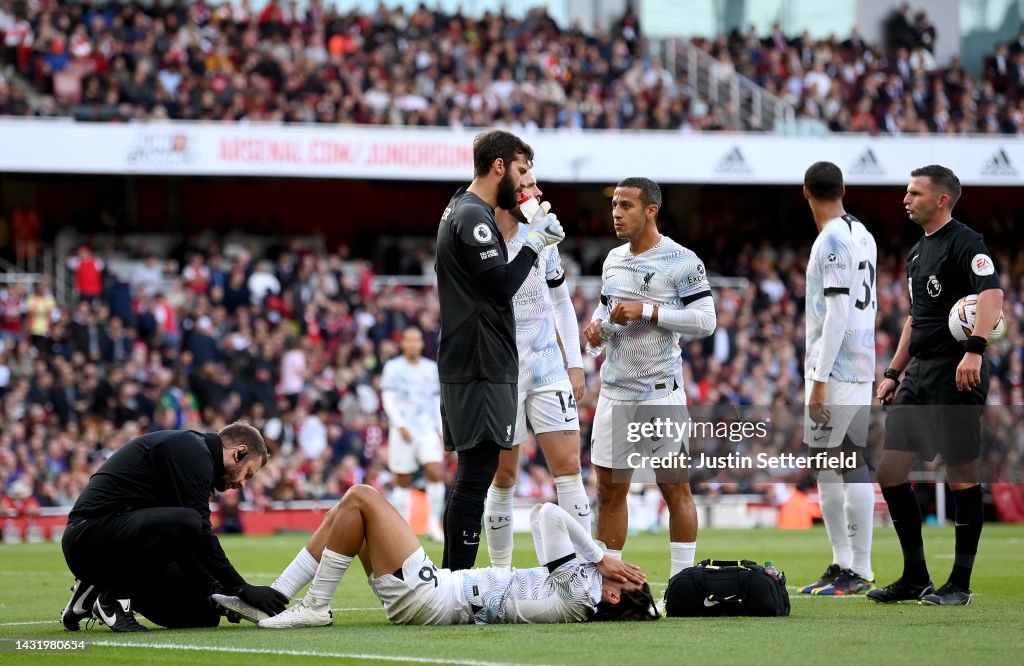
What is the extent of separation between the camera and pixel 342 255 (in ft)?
91.0

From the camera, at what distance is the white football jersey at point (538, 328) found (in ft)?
31.9

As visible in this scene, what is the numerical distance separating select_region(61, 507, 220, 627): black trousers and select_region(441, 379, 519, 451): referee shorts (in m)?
1.47

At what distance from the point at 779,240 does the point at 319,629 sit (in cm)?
2687

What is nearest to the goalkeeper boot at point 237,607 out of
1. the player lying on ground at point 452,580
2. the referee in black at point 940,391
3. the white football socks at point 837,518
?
the player lying on ground at point 452,580

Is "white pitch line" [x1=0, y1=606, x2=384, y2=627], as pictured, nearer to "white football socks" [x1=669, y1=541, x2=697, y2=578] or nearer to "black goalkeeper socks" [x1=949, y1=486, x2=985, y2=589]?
"white football socks" [x1=669, y1=541, x2=697, y2=578]

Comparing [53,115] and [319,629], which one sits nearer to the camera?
[319,629]

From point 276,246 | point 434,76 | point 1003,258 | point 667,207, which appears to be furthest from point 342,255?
point 1003,258

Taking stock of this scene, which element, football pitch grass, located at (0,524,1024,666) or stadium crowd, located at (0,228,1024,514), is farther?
stadium crowd, located at (0,228,1024,514)

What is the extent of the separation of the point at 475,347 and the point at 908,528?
3.03 meters

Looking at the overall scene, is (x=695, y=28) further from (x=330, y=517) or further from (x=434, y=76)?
(x=330, y=517)

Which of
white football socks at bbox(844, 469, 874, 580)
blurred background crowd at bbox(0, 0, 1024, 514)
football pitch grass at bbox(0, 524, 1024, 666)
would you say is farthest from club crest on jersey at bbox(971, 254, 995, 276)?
blurred background crowd at bbox(0, 0, 1024, 514)

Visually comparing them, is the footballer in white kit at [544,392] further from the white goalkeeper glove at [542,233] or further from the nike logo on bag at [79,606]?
the nike logo on bag at [79,606]

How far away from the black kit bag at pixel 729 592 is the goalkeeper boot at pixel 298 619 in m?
2.00

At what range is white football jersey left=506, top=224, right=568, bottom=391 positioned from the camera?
31.9 feet
